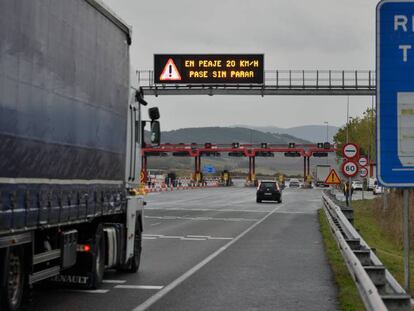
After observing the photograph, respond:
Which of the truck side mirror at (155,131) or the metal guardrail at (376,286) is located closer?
the metal guardrail at (376,286)

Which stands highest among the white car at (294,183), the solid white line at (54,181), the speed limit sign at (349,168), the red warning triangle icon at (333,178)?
the speed limit sign at (349,168)

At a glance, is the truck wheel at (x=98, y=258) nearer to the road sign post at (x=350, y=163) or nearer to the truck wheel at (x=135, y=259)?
the truck wheel at (x=135, y=259)

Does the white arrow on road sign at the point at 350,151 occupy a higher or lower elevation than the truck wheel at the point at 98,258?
higher

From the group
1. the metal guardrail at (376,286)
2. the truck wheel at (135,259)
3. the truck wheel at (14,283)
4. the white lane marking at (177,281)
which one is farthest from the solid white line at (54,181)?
the metal guardrail at (376,286)

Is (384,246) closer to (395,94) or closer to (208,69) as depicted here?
(395,94)

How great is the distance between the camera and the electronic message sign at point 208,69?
131ft

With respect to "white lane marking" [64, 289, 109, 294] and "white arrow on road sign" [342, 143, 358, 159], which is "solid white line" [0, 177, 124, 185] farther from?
"white arrow on road sign" [342, 143, 358, 159]

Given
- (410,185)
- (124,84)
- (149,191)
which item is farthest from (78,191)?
(149,191)

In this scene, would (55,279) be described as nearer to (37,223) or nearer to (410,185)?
(37,223)

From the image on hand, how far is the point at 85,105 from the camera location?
10828mm

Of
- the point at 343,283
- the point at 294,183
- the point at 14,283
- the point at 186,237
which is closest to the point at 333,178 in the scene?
the point at 186,237

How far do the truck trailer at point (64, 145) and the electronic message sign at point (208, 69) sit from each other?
25764mm

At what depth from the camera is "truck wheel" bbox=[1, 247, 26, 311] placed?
28.2 ft

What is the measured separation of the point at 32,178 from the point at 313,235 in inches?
686
